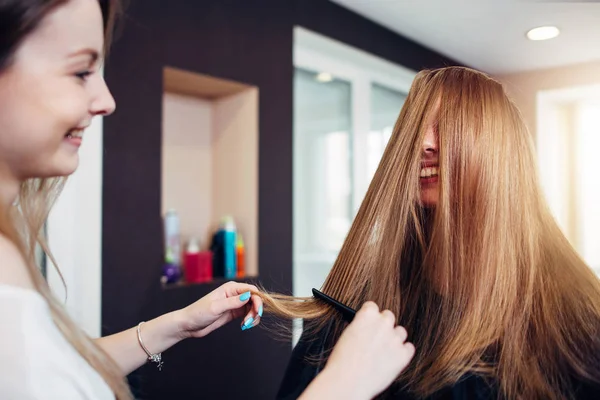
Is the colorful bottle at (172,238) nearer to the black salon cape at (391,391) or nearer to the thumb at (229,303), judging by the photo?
the black salon cape at (391,391)

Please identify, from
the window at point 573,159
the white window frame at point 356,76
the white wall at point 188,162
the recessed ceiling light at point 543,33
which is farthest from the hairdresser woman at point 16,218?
the window at point 573,159

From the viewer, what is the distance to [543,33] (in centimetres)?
216

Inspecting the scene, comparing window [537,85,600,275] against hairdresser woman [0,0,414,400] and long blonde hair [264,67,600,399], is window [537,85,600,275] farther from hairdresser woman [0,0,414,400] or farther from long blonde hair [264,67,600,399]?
hairdresser woman [0,0,414,400]

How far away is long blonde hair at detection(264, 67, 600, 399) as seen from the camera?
2.50 ft

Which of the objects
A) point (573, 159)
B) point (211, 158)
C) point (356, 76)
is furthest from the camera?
point (573, 159)

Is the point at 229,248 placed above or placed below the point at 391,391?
above

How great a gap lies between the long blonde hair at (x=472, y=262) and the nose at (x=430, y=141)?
0.01 metres

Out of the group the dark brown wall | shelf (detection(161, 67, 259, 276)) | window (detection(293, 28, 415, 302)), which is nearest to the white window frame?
window (detection(293, 28, 415, 302))

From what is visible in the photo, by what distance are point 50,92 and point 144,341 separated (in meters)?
0.46

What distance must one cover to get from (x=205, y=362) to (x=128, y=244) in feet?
1.48

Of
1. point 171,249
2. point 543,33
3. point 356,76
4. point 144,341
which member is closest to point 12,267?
point 144,341

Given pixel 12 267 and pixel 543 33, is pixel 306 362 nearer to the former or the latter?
pixel 12 267

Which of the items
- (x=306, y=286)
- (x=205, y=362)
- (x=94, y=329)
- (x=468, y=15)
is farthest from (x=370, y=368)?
(x=468, y=15)

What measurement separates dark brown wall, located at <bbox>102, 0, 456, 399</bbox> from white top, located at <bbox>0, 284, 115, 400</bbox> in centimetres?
70
